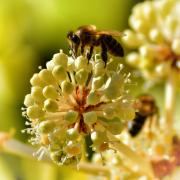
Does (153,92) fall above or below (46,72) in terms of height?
above

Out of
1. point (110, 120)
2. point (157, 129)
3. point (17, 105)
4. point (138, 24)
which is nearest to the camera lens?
point (110, 120)

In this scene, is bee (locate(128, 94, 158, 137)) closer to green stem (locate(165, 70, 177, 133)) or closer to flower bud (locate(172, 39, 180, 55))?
green stem (locate(165, 70, 177, 133))

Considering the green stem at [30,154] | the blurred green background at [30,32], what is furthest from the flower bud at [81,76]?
the blurred green background at [30,32]

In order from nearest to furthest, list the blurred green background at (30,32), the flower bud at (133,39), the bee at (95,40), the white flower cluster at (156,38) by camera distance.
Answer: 1. the bee at (95,40)
2. the white flower cluster at (156,38)
3. the flower bud at (133,39)
4. the blurred green background at (30,32)

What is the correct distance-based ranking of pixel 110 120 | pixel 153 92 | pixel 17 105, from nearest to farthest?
pixel 110 120
pixel 17 105
pixel 153 92

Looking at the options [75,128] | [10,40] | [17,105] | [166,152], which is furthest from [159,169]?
[10,40]

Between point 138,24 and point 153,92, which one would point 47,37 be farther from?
point 138,24

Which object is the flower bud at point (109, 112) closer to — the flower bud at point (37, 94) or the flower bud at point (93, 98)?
the flower bud at point (93, 98)

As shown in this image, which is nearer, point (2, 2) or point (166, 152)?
point (166, 152)
